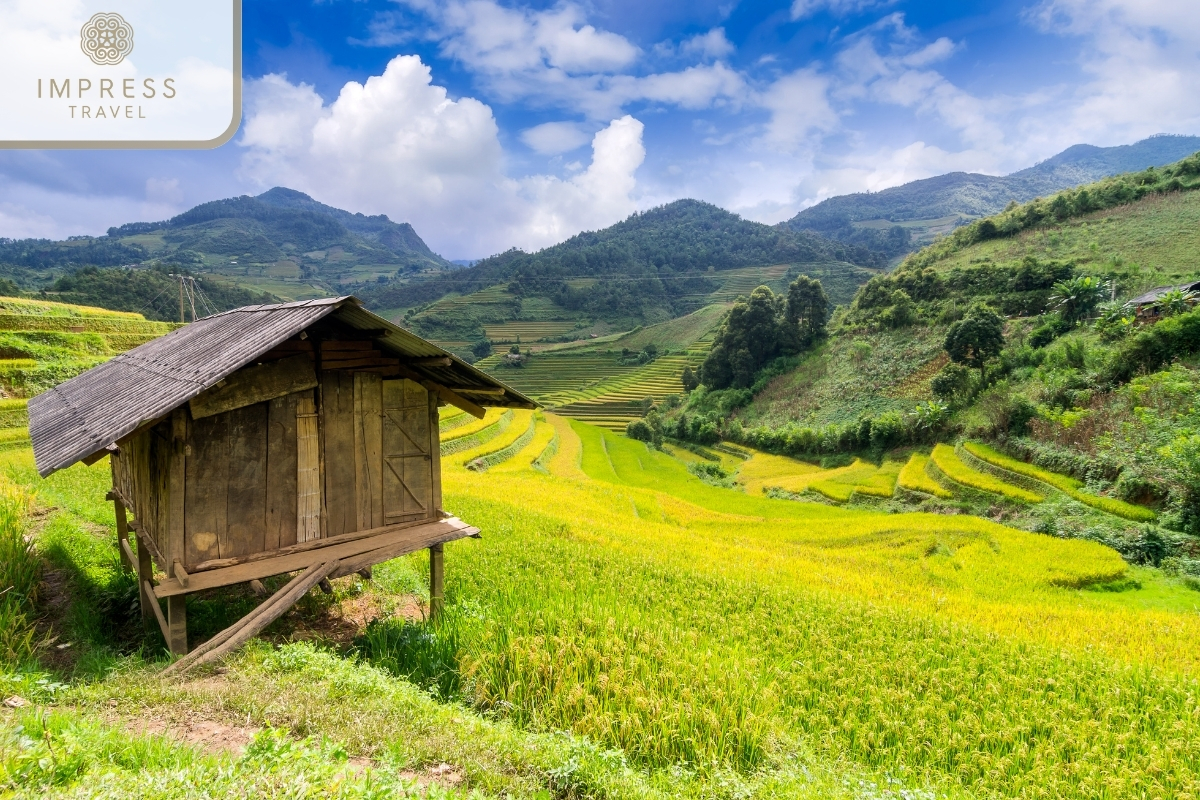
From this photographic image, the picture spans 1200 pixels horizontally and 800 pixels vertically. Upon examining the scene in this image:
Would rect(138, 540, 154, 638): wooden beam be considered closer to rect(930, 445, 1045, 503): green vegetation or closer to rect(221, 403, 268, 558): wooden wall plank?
rect(221, 403, 268, 558): wooden wall plank

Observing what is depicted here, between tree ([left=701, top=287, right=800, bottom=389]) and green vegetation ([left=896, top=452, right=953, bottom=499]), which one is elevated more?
tree ([left=701, top=287, right=800, bottom=389])

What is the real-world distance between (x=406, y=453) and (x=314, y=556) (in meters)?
1.55

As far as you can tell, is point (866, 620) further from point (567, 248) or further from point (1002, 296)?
point (567, 248)

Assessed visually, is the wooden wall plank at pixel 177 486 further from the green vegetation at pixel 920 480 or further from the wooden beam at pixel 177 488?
the green vegetation at pixel 920 480

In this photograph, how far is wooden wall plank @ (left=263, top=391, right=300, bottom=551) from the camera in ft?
19.7

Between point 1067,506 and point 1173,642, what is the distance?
375 inches

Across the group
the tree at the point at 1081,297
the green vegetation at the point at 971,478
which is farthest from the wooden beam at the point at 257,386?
the tree at the point at 1081,297

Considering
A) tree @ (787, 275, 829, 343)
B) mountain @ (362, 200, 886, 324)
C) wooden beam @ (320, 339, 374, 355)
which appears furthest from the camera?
mountain @ (362, 200, 886, 324)

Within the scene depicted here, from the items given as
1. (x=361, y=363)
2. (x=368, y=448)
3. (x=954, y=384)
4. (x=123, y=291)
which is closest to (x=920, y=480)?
(x=954, y=384)

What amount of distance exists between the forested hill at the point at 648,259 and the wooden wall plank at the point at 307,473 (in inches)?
3928

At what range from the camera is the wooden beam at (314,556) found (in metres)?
5.42

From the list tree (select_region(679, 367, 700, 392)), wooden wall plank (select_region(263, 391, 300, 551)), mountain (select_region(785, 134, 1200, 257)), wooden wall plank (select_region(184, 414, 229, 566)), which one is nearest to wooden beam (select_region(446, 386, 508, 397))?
wooden wall plank (select_region(263, 391, 300, 551))

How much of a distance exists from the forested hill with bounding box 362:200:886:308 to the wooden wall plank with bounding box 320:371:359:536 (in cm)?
9947

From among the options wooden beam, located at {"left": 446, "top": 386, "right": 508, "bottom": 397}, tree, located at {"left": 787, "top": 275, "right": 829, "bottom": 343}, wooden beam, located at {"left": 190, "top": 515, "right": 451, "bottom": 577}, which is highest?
tree, located at {"left": 787, "top": 275, "right": 829, "bottom": 343}
